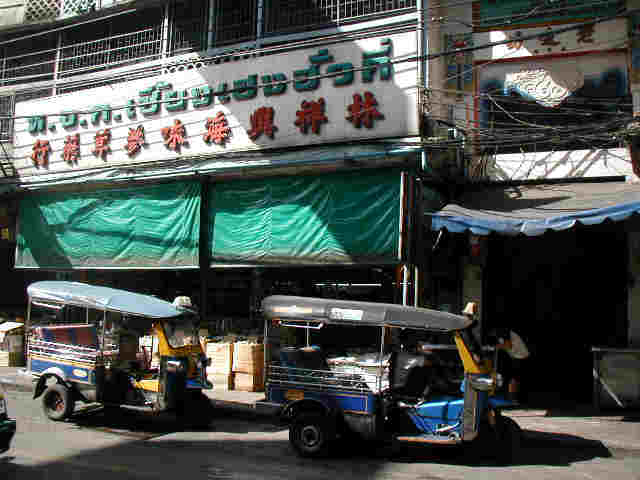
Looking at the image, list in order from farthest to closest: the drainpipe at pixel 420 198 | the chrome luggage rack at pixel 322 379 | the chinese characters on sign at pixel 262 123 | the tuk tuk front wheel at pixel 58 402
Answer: the chinese characters on sign at pixel 262 123 < the drainpipe at pixel 420 198 < the tuk tuk front wheel at pixel 58 402 < the chrome luggage rack at pixel 322 379

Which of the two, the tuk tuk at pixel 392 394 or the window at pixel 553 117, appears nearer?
the tuk tuk at pixel 392 394

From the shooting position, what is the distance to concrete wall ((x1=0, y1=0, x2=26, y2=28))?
51.7 ft

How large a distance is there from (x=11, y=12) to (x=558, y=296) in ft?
52.9

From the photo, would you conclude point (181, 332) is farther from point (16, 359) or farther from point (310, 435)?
point (16, 359)

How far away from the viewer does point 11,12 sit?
16.0 m

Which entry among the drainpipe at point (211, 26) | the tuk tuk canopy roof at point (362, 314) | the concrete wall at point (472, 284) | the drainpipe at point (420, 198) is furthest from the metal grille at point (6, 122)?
the concrete wall at point (472, 284)

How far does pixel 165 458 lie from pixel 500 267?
817 cm

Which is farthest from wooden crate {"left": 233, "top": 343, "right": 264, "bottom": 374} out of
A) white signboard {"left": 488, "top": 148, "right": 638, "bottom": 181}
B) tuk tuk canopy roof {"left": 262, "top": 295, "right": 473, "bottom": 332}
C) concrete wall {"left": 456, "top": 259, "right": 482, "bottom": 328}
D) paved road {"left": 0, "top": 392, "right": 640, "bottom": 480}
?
white signboard {"left": 488, "top": 148, "right": 638, "bottom": 181}

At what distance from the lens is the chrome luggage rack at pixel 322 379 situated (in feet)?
23.4

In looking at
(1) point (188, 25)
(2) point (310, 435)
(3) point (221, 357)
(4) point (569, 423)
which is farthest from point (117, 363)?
(1) point (188, 25)

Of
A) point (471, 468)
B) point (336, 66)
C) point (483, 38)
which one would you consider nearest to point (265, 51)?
point (336, 66)

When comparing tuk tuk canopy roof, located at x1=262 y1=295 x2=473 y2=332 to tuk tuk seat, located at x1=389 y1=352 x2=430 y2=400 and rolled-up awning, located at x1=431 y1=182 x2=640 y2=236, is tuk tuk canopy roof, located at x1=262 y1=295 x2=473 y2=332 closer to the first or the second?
tuk tuk seat, located at x1=389 y1=352 x2=430 y2=400

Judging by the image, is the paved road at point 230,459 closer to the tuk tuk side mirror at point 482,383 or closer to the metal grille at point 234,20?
the tuk tuk side mirror at point 482,383

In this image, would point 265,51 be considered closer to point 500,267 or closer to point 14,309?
point 500,267
